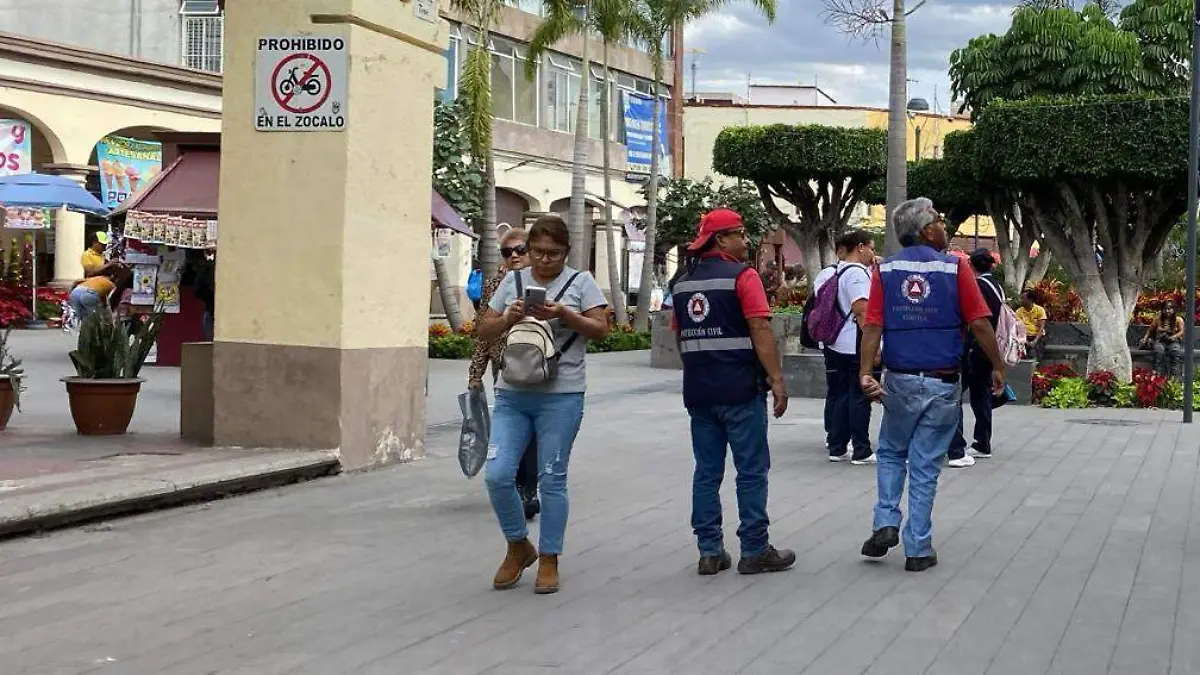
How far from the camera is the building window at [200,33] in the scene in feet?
127

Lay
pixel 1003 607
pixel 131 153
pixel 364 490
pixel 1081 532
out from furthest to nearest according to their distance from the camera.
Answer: pixel 131 153
pixel 364 490
pixel 1081 532
pixel 1003 607

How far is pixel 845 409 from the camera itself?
1239cm

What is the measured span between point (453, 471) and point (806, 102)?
73.8m

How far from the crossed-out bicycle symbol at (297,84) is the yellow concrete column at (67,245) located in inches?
917

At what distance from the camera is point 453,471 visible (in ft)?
38.1

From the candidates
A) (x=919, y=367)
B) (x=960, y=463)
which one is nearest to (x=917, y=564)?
(x=919, y=367)

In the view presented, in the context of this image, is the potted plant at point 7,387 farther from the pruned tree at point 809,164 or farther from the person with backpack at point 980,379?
the pruned tree at point 809,164

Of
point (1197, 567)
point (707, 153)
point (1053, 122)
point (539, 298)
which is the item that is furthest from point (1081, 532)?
point (707, 153)

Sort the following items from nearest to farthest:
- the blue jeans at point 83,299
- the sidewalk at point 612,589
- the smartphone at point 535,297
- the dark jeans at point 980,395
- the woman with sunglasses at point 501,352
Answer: the sidewalk at point 612,589 → the smartphone at point 535,297 → the woman with sunglasses at point 501,352 → the dark jeans at point 980,395 → the blue jeans at point 83,299

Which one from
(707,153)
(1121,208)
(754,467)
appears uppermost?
(707,153)

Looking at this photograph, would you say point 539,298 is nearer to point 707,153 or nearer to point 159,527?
point 159,527

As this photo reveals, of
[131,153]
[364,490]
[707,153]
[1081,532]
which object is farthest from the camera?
[707,153]

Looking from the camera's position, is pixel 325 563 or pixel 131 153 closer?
pixel 325 563

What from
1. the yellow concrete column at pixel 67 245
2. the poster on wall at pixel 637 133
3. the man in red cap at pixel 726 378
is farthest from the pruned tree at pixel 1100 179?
the poster on wall at pixel 637 133
